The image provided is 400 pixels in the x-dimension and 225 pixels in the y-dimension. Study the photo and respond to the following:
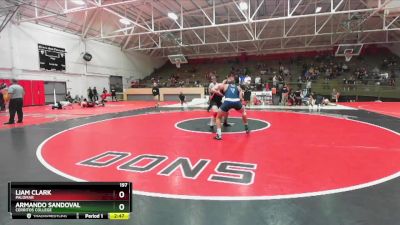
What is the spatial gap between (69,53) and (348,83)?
24.5m

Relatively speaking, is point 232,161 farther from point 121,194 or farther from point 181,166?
point 121,194

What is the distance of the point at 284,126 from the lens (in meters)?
8.40

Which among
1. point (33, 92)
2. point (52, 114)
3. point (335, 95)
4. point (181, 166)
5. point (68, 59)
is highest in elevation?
point (68, 59)

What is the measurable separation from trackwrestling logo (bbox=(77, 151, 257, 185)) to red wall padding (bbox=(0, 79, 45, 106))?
62.4ft

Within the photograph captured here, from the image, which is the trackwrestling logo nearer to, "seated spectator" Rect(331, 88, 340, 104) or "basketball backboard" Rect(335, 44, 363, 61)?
"seated spectator" Rect(331, 88, 340, 104)

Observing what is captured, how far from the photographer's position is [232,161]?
4.54 m

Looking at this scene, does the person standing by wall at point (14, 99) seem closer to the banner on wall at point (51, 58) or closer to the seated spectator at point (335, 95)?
the banner on wall at point (51, 58)

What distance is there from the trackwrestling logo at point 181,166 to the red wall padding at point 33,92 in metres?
19.0

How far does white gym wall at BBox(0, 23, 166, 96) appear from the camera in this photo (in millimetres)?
19000

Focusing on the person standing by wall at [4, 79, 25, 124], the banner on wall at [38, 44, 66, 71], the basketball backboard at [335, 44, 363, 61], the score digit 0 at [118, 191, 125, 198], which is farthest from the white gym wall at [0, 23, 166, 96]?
the basketball backboard at [335, 44, 363, 61]

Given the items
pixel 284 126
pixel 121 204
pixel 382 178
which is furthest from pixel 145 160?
pixel 284 126

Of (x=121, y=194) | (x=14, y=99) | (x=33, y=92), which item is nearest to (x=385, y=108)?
(x=121, y=194)
